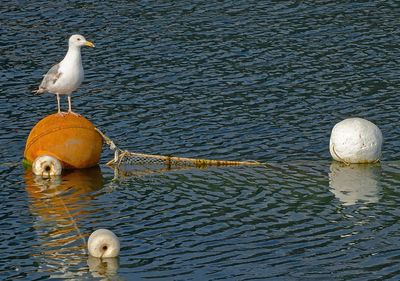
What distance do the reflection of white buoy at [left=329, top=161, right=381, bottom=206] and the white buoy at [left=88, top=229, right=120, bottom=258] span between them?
6779 millimetres

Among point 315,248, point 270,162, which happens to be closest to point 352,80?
point 270,162

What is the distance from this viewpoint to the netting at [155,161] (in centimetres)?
3331

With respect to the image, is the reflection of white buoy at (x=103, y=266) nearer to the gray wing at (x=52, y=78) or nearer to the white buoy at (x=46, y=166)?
the white buoy at (x=46, y=166)

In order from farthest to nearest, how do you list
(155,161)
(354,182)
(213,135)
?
(213,135) → (155,161) → (354,182)

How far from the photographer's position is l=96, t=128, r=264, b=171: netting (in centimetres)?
3331

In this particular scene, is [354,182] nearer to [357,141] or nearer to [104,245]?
[357,141]

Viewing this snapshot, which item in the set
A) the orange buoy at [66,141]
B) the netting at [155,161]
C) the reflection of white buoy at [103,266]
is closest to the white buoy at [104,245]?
the reflection of white buoy at [103,266]

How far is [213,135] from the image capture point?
3634 centimetres

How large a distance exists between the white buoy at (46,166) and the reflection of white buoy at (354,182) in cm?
747

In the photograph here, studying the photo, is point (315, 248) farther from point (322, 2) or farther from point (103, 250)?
point (322, 2)

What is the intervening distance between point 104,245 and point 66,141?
24.4ft

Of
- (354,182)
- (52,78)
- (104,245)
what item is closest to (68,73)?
(52,78)

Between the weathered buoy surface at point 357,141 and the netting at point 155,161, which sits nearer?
the weathered buoy surface at point 357,141

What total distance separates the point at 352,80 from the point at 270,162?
9174 millimetres
